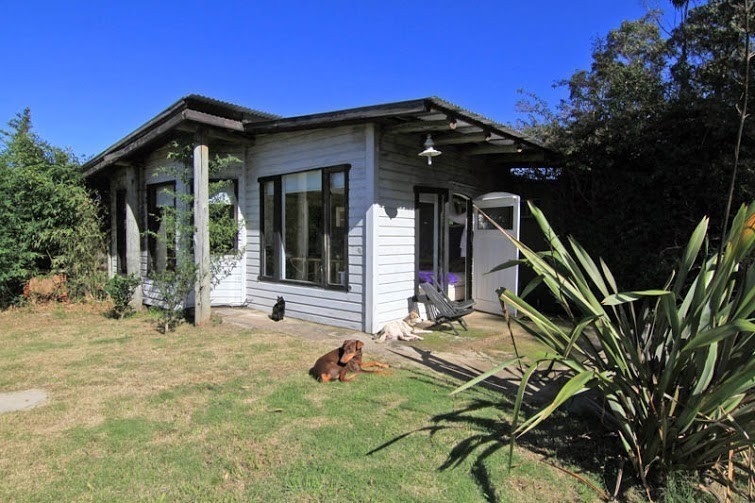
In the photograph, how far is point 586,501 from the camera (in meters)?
2.33

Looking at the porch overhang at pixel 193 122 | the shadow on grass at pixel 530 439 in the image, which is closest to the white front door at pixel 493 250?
the shadow on grass at pixel 530 439

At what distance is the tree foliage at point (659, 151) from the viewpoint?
5625 millimetres

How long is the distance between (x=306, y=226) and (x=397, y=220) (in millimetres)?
1554

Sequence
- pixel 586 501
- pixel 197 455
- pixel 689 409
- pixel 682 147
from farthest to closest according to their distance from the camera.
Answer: pixel 682 147, pixel 197 455, pixel 586 501, pixel 689 409

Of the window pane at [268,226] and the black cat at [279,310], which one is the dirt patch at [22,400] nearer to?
the black cat at [279,310]

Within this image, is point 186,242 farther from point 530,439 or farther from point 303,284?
point 530,439

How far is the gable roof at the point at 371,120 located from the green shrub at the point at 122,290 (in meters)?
2.31

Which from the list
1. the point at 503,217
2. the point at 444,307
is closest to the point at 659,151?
the point at 503,217

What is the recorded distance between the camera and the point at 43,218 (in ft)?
29.3

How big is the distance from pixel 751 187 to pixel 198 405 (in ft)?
21.8

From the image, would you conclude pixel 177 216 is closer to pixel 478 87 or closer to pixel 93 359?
pixel 93 359

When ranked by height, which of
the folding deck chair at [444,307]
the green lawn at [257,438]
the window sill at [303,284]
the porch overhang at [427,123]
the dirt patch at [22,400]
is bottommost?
the dirt patch at [22,400]

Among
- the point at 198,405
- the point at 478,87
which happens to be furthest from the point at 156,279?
the point at 478,87

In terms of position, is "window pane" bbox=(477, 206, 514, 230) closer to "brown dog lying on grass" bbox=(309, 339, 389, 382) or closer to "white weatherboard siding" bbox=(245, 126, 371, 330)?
"white weatherboard siding" bbox=(245, 126, 371, 330)
